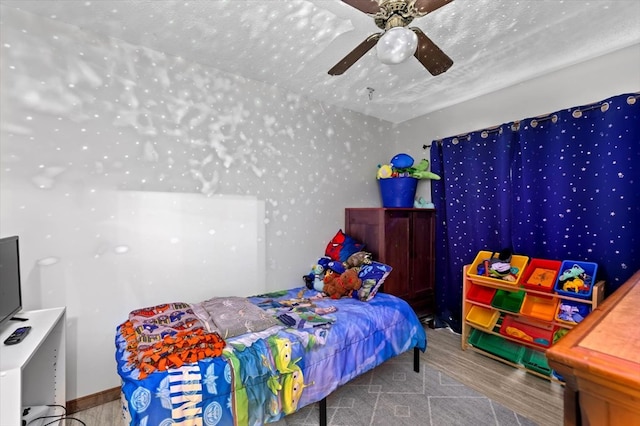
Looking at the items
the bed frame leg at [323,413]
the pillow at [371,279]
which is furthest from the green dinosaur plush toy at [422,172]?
the bed frame leg at [323,413]

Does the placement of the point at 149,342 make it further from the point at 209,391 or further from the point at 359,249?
the point at 359,249

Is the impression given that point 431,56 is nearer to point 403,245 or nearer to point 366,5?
point 366,5

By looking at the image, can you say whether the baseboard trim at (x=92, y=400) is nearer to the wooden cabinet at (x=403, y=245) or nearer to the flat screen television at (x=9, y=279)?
the flat screen television at (x=9, y=279)

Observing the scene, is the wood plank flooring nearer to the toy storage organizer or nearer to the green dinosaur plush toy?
the toy storage organizer

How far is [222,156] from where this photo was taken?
2.44 meters

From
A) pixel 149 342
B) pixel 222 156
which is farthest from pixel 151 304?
pixel 222 156

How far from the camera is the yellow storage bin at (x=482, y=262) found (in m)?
2.41

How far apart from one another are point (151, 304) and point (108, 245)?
1.73 ft

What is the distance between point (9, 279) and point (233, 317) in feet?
3.81

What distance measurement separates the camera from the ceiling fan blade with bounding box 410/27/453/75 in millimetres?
1467

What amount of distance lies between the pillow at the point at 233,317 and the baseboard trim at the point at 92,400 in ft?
2.61

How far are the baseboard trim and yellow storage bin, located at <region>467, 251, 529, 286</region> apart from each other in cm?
299

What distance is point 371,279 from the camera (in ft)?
7.98

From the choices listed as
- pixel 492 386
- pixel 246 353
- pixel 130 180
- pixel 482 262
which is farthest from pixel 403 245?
pixel 130 180
